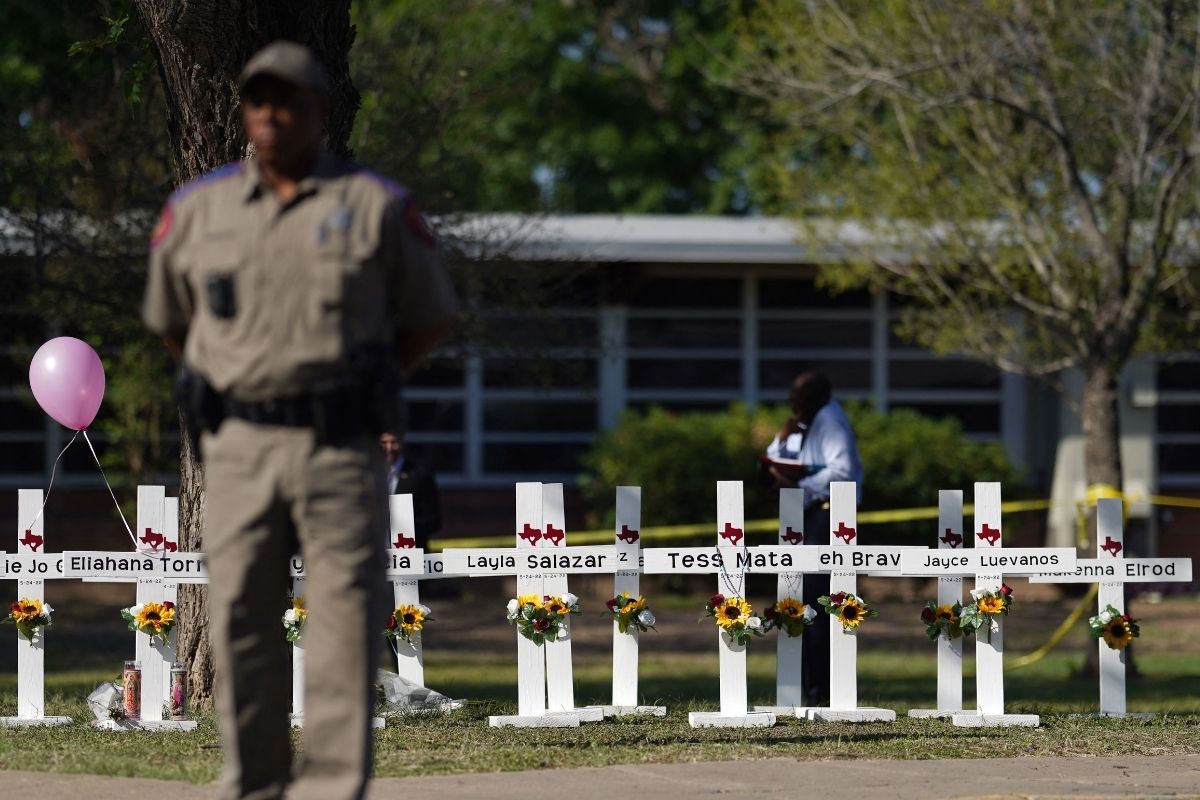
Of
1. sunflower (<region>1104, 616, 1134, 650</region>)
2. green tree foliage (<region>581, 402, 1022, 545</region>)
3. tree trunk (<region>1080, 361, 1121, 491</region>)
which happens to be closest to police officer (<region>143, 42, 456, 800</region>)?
sunflower (<region>1104, 616, 1134, 650</region>)

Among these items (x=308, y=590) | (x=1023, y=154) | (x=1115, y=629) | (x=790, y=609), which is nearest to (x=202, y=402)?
(x=308, y=590)

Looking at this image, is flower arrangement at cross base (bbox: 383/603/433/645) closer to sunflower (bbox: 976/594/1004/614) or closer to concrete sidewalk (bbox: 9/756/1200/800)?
concrete sidewalk (bbox: 9/756/1200/800)

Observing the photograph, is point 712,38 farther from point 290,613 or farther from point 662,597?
point 290,613

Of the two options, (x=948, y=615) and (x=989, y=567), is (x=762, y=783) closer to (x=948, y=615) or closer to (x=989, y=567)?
(x=948, y=615)

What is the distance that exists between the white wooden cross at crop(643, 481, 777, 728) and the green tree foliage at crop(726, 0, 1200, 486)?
4730 millimetres

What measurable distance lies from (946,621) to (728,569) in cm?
112

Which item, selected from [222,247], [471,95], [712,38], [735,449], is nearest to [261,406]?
[222,247]

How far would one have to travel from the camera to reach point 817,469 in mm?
9797

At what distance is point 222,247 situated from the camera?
4727mm

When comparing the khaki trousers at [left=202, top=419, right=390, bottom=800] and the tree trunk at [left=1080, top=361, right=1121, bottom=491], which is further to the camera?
the tree trunk at [left=1080, top=361, right=1121, bottom=491]

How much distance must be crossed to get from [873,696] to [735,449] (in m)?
7.50

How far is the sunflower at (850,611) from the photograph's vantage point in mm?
8461

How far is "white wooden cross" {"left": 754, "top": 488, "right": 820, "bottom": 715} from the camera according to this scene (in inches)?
336

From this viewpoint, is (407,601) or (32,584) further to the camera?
(407,601)
